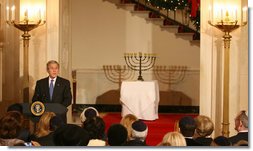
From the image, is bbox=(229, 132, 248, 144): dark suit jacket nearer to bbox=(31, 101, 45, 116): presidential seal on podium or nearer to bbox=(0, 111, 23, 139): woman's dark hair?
bbox=(0, 111, 23, 139): woman's dark hair

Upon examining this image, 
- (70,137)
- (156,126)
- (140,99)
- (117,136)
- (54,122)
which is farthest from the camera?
(140,99)

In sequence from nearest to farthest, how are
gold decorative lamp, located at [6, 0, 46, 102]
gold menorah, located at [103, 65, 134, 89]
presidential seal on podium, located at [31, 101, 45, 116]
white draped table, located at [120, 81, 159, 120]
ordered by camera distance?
presidential seal on podium, located at [31, 101, 45, 116] → gold decorative lamp, located at [6, 0, 46, 102] → white draped table, located at [120, 81, 159, 120] → gold menorah, located at [103, 65, 134, 89]

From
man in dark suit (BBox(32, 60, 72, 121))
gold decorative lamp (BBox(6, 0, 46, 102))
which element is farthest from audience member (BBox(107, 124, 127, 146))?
gold decorative lamp (BBox(6, 0, 46, 102))

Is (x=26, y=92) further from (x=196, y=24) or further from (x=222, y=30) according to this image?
(x=196, y=24)

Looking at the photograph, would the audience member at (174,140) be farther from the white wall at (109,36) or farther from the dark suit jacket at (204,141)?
the white wall at (109,36)

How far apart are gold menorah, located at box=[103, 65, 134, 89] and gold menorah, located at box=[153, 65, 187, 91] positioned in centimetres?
60

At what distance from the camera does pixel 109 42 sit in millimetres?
12336

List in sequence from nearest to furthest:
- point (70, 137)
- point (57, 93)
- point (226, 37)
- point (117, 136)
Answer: point (70, 137)
point (117, 136)
point (57, 93)
point (226, 37)

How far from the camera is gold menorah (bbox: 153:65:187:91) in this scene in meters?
12.1

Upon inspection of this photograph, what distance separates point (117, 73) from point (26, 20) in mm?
4886

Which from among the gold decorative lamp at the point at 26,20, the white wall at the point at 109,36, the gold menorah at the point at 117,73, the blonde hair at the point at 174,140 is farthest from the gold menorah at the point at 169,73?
the blonde hair at the point at 174,140

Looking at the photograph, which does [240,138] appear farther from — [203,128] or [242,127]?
[203,128]

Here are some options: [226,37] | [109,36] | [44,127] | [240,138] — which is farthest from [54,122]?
[109,36]

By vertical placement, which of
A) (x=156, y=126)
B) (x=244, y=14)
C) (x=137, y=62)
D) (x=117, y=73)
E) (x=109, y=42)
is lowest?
(x=156, y=126)
